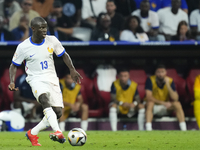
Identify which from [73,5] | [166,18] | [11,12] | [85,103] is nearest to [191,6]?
[166,18]

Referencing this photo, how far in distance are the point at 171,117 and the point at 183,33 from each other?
190 cm

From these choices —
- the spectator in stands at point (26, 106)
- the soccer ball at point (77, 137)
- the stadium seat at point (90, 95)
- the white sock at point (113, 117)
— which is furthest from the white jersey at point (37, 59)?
the stadium seat at point (90, 95)

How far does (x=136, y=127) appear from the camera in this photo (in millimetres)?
9320

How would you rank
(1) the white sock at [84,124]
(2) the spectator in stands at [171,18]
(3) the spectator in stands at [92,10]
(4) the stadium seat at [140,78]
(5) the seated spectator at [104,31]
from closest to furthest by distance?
(1) the white sock at [84,124]
(5) the seated spectator at [104,31]
(3) the spectator in stands at [92,10]
(2) the spectator in stands at [171,18]
(4) the stadium seat at [140,78]

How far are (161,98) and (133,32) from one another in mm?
1580

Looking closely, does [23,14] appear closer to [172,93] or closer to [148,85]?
[148,85]

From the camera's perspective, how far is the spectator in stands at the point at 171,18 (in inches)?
377

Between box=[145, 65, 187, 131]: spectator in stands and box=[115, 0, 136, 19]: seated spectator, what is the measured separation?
149 centimetres

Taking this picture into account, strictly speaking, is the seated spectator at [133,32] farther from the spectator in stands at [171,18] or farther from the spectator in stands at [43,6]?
the spectator in stands at [43,6]

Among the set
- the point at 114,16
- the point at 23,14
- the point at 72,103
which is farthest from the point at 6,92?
the point at 114,16

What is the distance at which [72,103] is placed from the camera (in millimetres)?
9109

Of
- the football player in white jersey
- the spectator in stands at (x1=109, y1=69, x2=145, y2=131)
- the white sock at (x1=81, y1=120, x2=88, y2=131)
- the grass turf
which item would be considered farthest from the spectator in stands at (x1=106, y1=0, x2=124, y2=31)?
the football player in white jersey

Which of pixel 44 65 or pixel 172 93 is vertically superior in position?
pixel 44 65

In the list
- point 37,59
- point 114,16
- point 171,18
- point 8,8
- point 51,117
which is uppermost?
point 8,8
